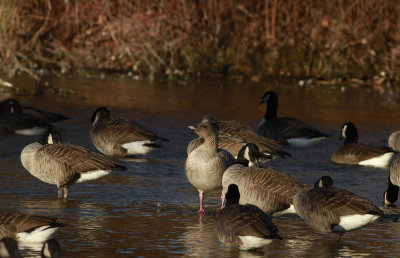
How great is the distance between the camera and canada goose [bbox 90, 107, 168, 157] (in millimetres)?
14992

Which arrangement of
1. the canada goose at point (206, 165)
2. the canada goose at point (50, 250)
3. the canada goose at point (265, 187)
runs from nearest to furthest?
1. the canada goose at point (50, 250)
2. the canada goose at point (265, 187)
3. the canada goose at point (206, 165)

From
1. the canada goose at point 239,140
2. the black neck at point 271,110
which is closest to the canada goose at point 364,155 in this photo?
the canada goose at point 239,140

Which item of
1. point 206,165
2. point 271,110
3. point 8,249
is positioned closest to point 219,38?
point 271,110

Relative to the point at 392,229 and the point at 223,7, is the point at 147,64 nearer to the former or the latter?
the point at 223,7

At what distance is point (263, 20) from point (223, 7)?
168cm

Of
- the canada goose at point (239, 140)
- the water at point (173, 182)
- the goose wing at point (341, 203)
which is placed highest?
the canada goose at point (239, 140)

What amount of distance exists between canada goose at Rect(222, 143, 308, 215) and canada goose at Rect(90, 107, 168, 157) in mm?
4896

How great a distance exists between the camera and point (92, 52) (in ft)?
102

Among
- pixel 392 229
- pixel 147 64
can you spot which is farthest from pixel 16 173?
pixel 147 64

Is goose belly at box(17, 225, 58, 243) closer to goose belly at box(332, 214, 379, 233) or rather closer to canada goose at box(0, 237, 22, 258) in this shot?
canada goose at box(0, 237, 22, 258)

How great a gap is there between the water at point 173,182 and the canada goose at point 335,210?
0.29 meters

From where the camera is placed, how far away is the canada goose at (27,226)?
8.16 metres

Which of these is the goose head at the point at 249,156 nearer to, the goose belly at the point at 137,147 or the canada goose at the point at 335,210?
the canada goose at the point at 335,210

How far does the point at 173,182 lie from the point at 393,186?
366cm
